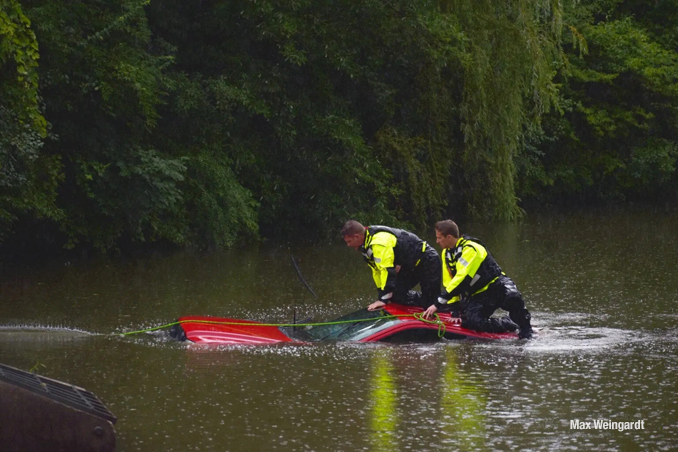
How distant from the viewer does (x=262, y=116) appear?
23.2 m

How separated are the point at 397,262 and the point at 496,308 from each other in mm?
1280

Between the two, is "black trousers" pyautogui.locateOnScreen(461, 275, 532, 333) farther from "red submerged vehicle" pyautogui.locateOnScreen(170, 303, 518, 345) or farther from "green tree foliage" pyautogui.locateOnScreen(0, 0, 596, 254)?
"green tree foliage" pyautogui.locateOnScreen(0, 0, 596, 254)

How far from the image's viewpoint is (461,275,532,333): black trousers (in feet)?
37.9

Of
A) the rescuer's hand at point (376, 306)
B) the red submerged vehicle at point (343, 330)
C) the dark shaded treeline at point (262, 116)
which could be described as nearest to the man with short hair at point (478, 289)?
the red submerged vehicle at point (343, 330)

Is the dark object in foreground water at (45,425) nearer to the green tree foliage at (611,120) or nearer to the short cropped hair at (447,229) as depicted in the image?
the short cropped hair at (447,229)

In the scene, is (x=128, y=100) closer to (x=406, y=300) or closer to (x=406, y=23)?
(x=406, y=23)

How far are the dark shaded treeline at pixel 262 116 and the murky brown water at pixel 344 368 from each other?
2.44m

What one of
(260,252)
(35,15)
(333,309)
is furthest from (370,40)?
(333,309)

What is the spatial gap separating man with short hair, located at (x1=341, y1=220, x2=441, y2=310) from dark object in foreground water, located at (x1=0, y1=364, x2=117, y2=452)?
541 centimetres

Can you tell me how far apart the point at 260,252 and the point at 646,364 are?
11.8 metres

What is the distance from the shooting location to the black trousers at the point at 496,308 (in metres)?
11.5

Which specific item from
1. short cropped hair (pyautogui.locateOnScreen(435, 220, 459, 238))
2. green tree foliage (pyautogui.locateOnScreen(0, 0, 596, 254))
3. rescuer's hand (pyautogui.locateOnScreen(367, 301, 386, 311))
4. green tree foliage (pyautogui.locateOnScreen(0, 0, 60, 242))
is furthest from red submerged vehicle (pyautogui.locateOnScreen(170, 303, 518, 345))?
green tree foliage (pyautogui.locateOnScreen(0, 0, 596, 254))

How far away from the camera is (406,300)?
40.2 ft

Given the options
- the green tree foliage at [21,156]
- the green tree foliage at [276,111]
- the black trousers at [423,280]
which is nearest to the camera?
the black trousers at [423,280]
